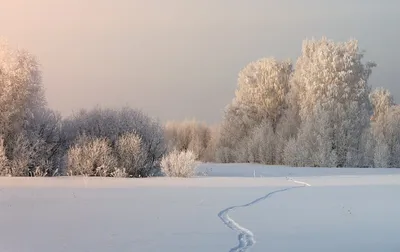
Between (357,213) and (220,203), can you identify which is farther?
(220,203)

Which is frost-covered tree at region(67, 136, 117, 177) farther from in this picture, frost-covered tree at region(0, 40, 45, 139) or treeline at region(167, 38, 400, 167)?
treeline at region(167, 38, 400, 167)

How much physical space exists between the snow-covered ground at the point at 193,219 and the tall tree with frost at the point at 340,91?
69.3 feet

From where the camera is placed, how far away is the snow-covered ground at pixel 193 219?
6488mm

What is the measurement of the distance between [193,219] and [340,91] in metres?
29.2

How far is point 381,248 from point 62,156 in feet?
59.2

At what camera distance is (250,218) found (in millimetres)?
8742

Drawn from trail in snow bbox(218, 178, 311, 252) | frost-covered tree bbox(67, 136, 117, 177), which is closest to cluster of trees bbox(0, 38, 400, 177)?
frost-covered tree bbox(67, 136, 117, 177)

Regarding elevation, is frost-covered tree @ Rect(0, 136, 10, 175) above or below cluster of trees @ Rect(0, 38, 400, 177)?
below

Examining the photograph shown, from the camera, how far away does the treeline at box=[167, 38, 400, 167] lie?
35.2m

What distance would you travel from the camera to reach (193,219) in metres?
8.63

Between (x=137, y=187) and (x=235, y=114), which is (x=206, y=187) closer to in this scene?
(x=137, y=187)

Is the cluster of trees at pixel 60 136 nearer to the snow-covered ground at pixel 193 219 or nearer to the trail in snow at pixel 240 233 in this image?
the snow-covered ground at pixel 193 219

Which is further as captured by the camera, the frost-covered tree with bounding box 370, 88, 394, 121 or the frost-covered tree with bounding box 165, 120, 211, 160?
the frost-covered tree with bounding box 165, 120, 211, 160

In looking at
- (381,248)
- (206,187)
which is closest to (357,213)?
(381,248)
